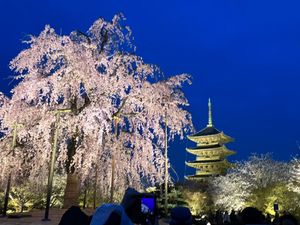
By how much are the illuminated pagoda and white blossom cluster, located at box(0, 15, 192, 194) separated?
4149cm

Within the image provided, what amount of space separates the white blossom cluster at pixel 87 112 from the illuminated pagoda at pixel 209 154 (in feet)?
136

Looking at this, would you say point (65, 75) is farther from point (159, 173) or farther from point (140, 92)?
point (159, 173)

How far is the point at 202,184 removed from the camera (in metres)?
53.4

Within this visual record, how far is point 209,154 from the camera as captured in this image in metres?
61.7

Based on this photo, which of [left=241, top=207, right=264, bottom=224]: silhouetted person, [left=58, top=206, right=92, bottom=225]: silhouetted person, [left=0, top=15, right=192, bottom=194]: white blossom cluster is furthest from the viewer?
[left=0, top=15, right=192, bottom=194]: white blossom cluster

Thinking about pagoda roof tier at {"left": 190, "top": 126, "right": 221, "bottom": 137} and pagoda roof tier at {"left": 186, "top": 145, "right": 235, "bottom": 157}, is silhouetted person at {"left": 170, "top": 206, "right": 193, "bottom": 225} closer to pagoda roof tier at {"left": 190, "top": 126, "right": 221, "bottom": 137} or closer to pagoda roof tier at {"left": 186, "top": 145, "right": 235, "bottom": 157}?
pagoda roof tier at {"left": 186, "top": 145, "right": 235, "bottom": 157}

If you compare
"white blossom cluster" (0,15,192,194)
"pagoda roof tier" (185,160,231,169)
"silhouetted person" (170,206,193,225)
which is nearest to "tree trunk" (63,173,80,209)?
"white blossom cluster" (0,15,192,194)

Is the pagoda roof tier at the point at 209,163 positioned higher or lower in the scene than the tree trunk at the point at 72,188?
higher

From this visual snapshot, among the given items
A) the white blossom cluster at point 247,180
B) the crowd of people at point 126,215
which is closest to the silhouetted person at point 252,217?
the crowd of people at point 126,215

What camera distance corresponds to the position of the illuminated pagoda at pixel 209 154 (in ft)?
194

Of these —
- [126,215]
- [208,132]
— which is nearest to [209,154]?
[208,132]

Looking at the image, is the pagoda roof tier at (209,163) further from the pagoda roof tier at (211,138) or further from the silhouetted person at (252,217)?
the silhouetted person at (252,217)

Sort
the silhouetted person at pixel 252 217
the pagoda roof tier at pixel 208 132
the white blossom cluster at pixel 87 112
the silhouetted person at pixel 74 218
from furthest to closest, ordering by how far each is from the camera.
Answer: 1. the pagoda roof tier at pixel 208 132
2. the white blossom cluster at pixel 87 112
3. the silhouetted person at pixel 252 217
4. the silhouetted person at pixel 74 218

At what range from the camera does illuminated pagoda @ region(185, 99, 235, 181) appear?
5900 centimetres
